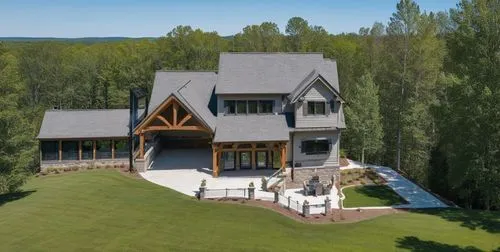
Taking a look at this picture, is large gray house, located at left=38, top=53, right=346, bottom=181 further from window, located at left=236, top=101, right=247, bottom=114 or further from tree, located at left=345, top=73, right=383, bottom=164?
tree, located at left=345, top=73, right=383, bottom=164

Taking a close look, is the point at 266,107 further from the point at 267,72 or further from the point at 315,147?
the point at 315,147

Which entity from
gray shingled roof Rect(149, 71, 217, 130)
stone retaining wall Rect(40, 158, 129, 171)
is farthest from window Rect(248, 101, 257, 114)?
stone retaining wall Rect(40, 158, 129, 171)

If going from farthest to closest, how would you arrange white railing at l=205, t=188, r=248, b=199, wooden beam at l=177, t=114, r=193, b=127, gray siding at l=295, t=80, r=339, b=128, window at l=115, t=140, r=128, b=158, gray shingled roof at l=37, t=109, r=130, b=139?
window at l=115, t=140, r=128, b=158 → gray shingled roof at l=37, t=109, r=130, b=139 → gray siding at l=295, t=80, r=339, b=128 → wooden beam at l=177, t=114, r=193, b=127 → white railing at l=205, t=188, r=248, b=199

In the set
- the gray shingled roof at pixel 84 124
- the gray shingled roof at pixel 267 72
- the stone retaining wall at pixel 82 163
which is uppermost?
the gray shingled roof at pixel 267 72

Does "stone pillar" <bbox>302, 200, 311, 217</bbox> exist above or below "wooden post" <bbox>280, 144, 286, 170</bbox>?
below

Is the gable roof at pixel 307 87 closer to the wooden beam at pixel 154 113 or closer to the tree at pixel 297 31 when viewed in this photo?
the wooden beam at pixel 154 113

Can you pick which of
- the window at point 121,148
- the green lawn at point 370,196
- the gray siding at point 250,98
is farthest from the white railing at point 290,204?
the window at point 121,148
